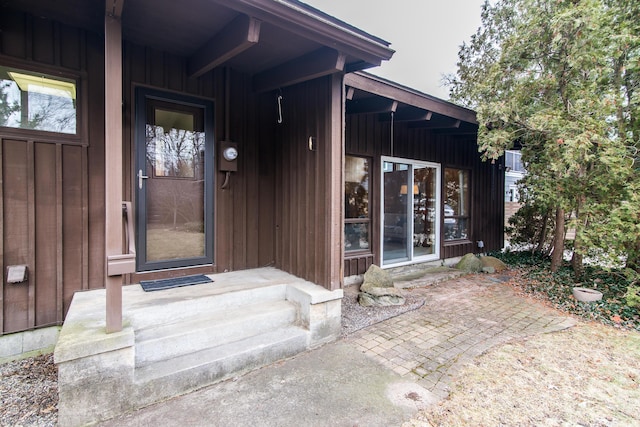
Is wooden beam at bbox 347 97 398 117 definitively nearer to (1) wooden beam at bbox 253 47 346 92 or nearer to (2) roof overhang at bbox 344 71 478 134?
(2) roof overhang at bbox 344 71 478 134

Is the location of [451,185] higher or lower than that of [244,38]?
lower

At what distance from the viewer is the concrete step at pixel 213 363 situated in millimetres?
2066

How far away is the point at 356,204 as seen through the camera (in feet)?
16.2

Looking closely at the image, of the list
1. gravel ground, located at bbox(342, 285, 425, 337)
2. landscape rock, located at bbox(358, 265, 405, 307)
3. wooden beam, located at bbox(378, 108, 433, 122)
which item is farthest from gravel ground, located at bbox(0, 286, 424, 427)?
wooden beam, located at bbox(378, 108, 433, 122)

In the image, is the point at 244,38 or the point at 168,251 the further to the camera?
the point at 168,251

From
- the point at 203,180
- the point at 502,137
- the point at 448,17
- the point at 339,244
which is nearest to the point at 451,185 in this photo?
the point at 502,137

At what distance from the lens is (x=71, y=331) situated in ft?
6.68

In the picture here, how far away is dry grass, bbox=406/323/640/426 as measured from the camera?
1947 mm

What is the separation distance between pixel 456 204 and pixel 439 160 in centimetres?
116

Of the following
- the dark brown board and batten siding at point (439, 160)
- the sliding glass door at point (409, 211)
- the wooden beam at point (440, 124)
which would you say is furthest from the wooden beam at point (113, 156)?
the wooden beam at point (440, 124)

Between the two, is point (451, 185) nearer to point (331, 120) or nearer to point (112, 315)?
point (331, 120)

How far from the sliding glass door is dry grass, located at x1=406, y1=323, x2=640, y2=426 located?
272cm

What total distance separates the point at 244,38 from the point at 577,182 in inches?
188

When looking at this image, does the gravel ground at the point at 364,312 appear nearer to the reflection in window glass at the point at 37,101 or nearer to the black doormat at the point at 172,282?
the black doormat at the point at 172,282
